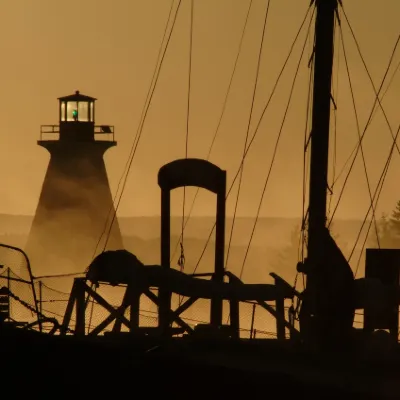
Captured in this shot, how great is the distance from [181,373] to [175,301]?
57449mm

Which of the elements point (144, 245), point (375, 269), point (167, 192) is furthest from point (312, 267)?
point (144, 245)

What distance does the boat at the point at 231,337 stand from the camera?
1303 inches

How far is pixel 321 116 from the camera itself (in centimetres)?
4238

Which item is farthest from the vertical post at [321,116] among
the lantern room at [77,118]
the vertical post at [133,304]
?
the lantern room at [77,118]

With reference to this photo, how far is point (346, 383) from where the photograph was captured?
33.8 m

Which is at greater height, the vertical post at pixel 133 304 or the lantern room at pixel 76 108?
the lantern room at pixel 76 108

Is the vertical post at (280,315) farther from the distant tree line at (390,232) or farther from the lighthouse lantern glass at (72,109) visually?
the distant tree line at (390,232)

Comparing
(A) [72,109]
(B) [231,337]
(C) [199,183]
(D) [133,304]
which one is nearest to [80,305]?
(D) [133,304]

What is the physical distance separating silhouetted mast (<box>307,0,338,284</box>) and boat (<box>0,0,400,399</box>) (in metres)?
0.02

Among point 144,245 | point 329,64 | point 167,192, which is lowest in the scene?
point 144,245

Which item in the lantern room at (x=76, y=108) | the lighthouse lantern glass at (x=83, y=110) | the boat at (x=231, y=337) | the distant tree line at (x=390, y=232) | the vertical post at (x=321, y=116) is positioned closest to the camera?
the boat at (x=231, y=337)

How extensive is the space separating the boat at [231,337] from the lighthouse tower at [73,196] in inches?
1846

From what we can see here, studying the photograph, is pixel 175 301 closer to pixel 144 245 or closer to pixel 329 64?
pixel 329 64

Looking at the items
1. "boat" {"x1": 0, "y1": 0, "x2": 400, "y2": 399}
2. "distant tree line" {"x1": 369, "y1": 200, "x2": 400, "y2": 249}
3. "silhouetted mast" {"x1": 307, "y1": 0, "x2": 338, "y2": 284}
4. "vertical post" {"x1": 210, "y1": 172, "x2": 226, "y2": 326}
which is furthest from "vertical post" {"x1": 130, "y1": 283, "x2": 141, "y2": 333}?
"distant tree line" {"x1": 369, "y1": 200, "x2": 400, "y2": 249}
